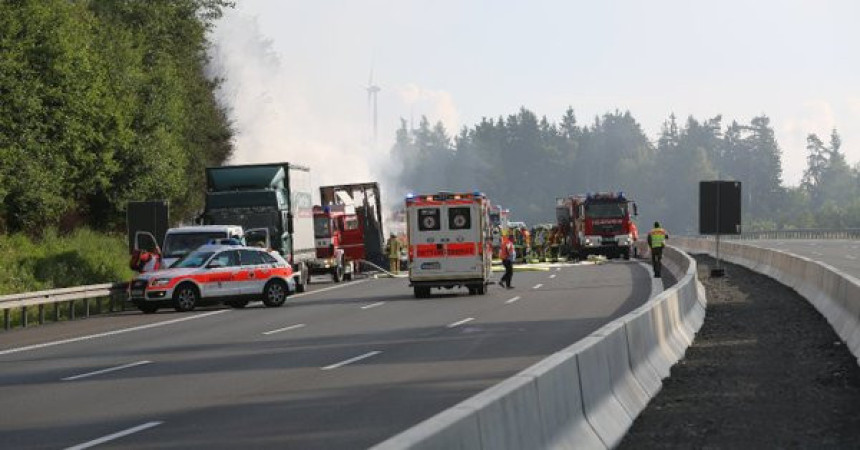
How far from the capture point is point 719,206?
43.4 meters

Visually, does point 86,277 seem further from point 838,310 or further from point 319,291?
point 838,310

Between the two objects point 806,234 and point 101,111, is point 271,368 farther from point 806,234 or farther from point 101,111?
point 806,234

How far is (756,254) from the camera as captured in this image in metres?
50.6

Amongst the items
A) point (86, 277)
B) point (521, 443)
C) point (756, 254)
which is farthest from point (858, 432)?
point (756, 254)

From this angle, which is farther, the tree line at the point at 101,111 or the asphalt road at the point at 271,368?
the tree line at the point at 101,111

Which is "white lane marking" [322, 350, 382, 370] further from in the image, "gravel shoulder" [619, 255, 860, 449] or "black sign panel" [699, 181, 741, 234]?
"black sign panel" [699, 181, 741, 234]

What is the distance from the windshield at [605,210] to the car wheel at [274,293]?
114 ft

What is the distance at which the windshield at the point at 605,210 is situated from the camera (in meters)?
67.4

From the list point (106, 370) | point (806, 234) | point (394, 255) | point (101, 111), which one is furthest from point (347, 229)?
point (806, 234)

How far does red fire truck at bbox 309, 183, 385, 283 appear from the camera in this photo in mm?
50562

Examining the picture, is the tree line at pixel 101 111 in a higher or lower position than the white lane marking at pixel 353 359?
higher

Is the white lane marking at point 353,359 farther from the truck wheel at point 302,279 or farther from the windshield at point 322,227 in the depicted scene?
the windshield at point 322,227

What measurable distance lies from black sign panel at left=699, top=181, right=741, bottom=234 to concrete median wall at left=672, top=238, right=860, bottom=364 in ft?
5.88

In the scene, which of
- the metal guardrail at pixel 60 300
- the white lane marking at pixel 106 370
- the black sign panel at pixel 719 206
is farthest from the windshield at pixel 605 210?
the white lane marking at pixel 106 370
